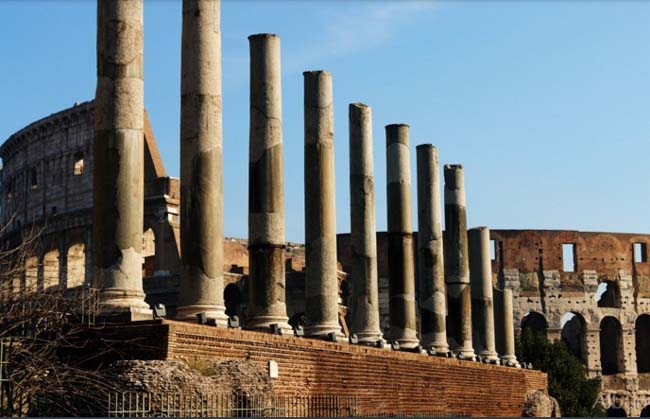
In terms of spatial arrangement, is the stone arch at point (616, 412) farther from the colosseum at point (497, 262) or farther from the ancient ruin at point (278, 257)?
the ancient ruin at point (278, 257)

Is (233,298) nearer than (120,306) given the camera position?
No

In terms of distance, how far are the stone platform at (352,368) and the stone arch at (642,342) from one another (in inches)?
989

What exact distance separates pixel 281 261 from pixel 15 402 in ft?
19.2

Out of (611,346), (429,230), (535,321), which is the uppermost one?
(535,321)

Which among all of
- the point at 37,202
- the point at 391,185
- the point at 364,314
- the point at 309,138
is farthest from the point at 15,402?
the point at 37,202

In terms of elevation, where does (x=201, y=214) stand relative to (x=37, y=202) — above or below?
below

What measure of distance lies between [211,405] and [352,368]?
218 inches

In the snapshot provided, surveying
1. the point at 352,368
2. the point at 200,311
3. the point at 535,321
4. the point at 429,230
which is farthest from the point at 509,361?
the point at 535,321

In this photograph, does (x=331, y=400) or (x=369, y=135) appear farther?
(x=369, y=135)

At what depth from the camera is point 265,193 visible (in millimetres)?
16656

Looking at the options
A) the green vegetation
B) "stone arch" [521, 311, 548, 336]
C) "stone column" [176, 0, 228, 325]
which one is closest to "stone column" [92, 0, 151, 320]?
"stone column" [176, 0, 228, 325]

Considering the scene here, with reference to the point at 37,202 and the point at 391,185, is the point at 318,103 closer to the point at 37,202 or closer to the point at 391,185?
the point at 391,185

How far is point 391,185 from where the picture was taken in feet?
75.9

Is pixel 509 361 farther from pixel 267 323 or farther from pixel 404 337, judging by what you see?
A: pixel 267 323
